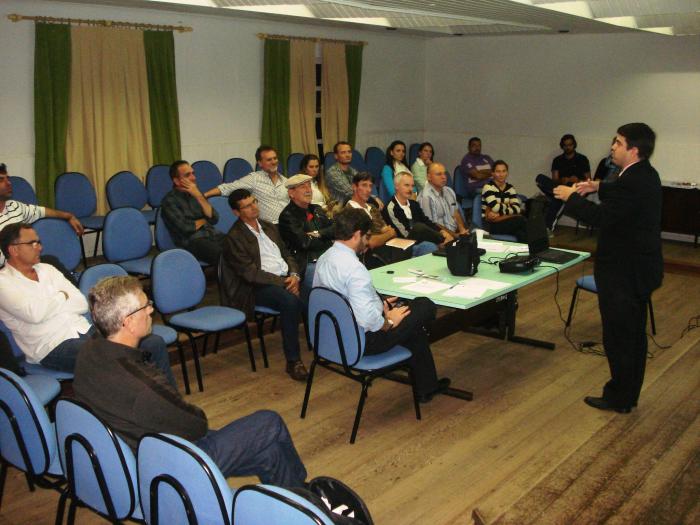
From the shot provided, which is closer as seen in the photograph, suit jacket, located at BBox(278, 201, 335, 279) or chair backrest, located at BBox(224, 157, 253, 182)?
suit jacket, located at BBox(278, 201, 335, 279)

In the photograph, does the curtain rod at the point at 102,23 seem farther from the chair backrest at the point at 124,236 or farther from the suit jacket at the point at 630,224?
the suit jacket at the point at 630,224

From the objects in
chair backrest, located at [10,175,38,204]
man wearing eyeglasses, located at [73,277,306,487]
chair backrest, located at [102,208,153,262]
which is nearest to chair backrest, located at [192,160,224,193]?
chair backrest, located at [10,175,38,204]

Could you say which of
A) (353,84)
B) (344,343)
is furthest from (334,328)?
(353,84)

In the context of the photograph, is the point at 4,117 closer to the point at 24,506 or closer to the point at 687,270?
the point at 24,506

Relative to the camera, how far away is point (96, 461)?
8.64 ft

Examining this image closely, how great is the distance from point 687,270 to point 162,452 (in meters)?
7.21

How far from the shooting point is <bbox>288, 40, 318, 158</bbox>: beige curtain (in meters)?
9.51

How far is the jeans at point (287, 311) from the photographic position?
5.01 meters

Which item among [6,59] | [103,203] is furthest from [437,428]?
[6,59]

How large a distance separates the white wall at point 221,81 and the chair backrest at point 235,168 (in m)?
0.41

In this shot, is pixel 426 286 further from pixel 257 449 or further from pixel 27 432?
pixel 27 432

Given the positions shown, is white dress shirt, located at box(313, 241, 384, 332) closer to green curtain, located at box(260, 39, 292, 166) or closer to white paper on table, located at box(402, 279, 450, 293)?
white paper on table, located at box(402, 279, 450, 293)

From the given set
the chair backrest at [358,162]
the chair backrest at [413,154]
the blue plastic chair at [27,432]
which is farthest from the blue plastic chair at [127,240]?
the chair backrest at [413,154]

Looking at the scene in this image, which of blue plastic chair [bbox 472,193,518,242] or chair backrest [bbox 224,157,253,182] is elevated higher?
chair backrest [bbox 224,157,253,182]
